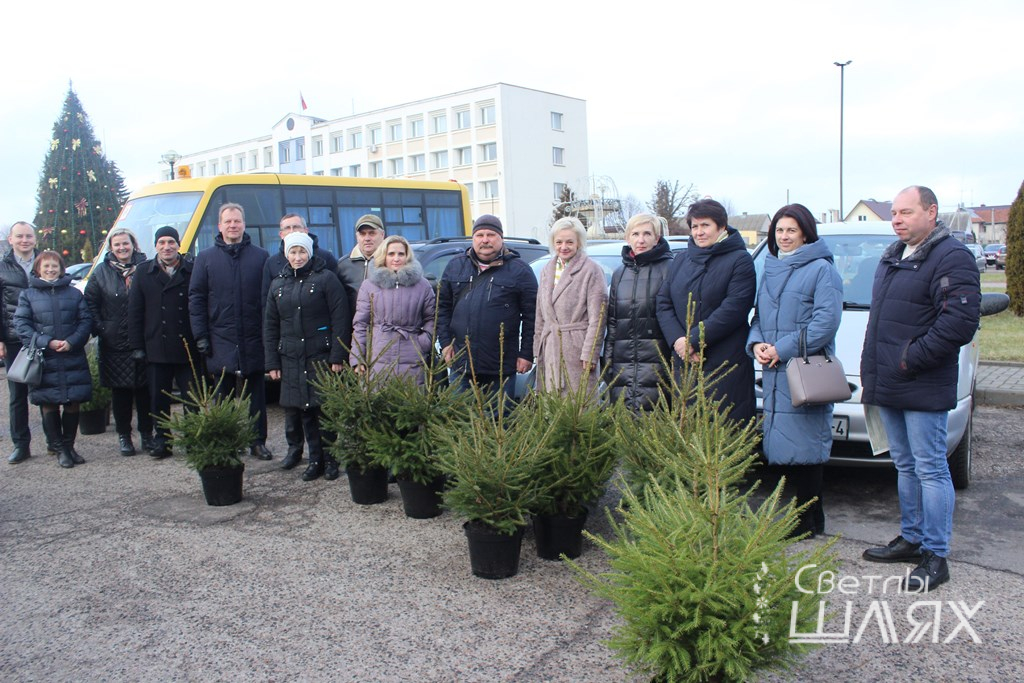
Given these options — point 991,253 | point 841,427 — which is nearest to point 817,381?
point 841,427

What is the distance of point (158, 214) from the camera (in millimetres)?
11516

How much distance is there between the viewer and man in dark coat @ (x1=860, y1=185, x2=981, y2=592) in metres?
3.96

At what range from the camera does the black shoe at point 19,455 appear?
7312 millimetres

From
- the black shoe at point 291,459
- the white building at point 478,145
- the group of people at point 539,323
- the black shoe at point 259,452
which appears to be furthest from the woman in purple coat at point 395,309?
the white building at point 478,145

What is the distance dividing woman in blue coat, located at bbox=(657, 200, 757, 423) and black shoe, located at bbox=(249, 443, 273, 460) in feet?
12.9

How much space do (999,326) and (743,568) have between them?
45.2 feet

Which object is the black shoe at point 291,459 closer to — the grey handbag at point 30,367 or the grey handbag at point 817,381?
the grey handbag at point 30,367

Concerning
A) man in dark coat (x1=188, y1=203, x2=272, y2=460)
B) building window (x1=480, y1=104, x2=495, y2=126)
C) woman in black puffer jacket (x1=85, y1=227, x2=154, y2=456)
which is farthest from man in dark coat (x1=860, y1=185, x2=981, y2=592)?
building window (x1=480, y1=104, x2=495, y2=126)

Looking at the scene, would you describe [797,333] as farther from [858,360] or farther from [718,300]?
[858,360]

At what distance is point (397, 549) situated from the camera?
4.83 m

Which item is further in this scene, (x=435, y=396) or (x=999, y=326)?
(x=999, y=326)

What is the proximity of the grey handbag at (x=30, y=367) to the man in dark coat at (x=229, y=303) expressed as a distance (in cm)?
142

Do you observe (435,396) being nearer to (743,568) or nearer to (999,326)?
(743,568)

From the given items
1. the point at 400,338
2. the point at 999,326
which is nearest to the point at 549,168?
the point at 999,326
